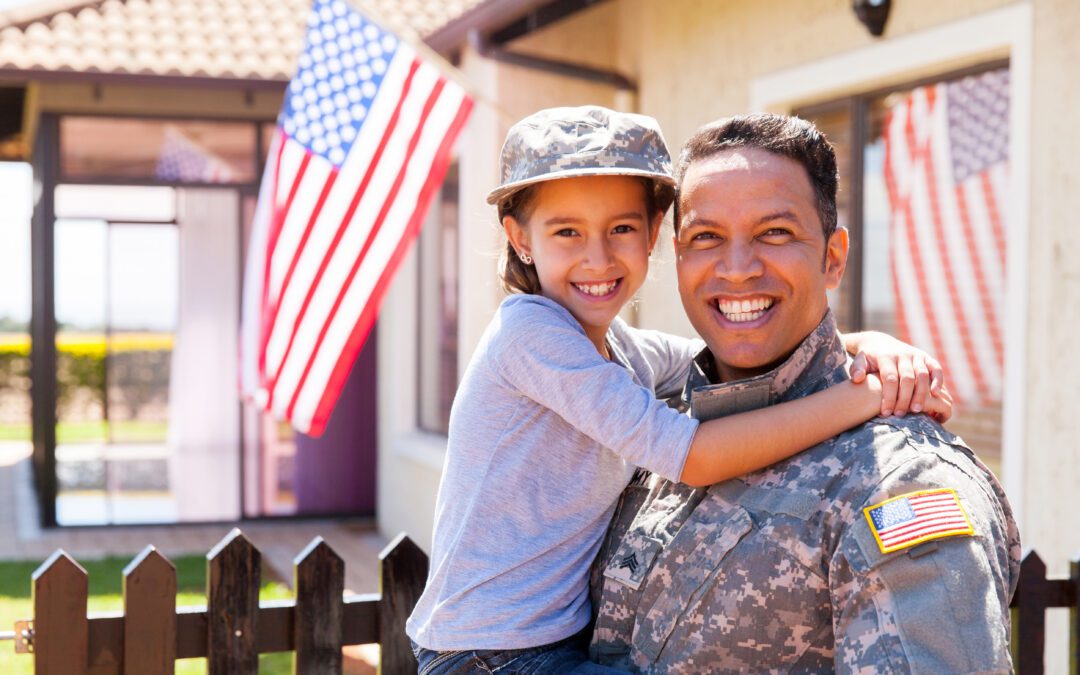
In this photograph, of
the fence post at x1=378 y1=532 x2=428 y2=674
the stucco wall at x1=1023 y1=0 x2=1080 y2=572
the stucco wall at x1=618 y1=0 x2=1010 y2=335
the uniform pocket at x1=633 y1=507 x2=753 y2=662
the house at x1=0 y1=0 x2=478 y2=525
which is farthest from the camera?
the house at x1=0 y1=0 x2=478 y2=525

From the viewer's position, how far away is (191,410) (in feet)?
37.0

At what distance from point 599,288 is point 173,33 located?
816cm

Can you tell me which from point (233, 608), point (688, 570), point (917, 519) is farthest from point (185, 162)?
point (917, 519)

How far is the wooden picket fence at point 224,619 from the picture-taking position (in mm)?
2787

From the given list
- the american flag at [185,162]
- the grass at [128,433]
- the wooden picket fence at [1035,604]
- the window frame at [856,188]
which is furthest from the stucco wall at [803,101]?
the grass at [128,433]

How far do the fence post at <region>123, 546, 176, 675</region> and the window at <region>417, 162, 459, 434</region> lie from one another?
606 centimetres

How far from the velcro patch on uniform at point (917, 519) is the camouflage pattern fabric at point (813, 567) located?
12 millimetres

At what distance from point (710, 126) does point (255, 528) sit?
29.3 feet

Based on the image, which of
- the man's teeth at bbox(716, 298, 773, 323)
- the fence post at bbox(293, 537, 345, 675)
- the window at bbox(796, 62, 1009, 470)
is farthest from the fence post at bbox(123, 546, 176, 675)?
the window at bbox(796, 62, 1009, 470)

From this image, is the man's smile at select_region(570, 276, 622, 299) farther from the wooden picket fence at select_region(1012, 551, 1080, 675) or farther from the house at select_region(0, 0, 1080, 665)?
the wooden picket fence at select_region(1012, 551, 1080, 675)

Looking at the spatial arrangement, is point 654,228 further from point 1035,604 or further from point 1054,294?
point 1054,294

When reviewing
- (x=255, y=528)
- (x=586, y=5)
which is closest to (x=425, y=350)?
(x=255, y=528)

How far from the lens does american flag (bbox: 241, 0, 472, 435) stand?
4980mm

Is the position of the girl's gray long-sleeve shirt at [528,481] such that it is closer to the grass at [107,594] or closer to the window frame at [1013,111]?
the window frame at [1013,111]
